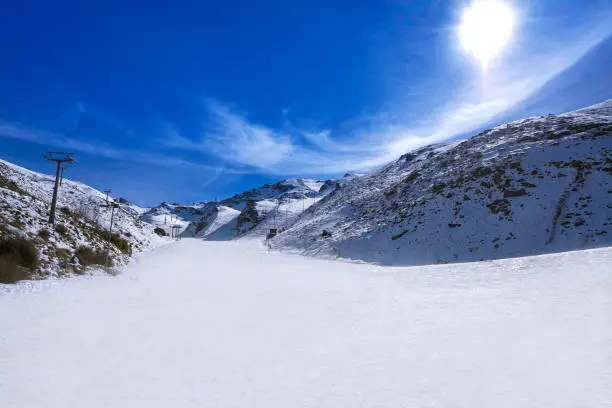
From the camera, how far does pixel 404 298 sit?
1213 centimetres

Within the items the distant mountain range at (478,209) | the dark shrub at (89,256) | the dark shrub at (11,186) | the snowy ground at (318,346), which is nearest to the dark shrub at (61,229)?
the distant mountain range at (478,209)

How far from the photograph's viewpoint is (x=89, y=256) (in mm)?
18844

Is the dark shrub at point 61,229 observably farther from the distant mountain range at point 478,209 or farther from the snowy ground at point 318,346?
the snowy ground at point 318,346

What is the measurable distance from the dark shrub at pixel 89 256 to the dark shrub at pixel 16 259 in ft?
9.70

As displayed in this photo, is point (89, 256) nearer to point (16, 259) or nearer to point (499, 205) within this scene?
point (16, 259)

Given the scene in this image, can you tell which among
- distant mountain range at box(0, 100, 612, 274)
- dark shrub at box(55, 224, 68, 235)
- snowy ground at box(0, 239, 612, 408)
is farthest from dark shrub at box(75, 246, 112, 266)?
snowy ground at box(0, 239, 612, 408)

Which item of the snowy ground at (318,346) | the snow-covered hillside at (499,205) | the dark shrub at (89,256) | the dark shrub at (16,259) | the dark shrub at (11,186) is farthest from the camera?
the snow-covered hillside at (499,205)

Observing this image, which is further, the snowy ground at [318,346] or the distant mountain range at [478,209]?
the distant mountain range at [478,209]

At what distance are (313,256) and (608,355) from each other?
29.5 meters

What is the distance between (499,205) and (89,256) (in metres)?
36.7

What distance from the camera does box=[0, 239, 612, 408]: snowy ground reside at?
523 cm

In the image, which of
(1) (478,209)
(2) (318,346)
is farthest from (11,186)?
(1) (478,209)

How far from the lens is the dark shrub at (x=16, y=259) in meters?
12.7

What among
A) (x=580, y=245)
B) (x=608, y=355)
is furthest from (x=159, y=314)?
(x=580, y=245)
